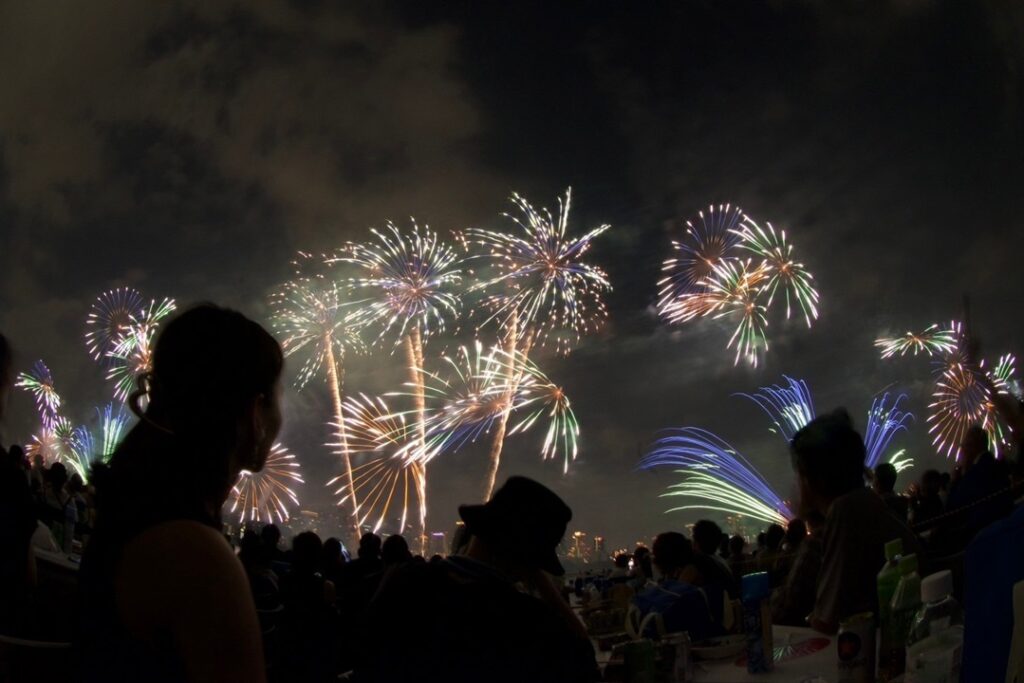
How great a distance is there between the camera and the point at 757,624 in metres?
2.83

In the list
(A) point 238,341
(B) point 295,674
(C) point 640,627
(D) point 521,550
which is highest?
(A) point 238,341

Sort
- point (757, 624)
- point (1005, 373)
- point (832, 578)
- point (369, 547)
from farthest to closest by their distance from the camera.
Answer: point (1005, 373)
point (369, 547)
point (832, 578)
point (757, 624)

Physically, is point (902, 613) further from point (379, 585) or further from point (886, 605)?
point (379, 585)

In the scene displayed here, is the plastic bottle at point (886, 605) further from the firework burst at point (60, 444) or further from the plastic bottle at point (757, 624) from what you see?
the firework burst at point (60, 444)

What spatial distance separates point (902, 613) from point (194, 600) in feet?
5.38

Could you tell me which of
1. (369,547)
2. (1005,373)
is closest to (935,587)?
(369,547)

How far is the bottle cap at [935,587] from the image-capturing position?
1872mm

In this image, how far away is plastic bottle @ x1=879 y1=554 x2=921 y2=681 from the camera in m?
2.04

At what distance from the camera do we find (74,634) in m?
1.41

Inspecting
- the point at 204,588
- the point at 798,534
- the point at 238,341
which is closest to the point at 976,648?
the point at 204,588

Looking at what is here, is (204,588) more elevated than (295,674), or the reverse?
(204,588)

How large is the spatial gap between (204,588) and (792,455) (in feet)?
9.78

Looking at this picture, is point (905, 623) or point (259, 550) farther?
point (259, 550)

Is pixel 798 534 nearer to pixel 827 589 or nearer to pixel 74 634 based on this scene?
pixel 827 589
